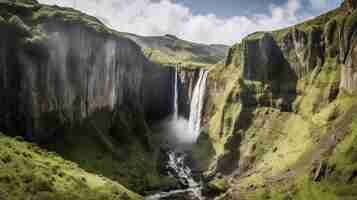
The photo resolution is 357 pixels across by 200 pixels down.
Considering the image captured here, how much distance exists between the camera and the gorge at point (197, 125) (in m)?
87.7

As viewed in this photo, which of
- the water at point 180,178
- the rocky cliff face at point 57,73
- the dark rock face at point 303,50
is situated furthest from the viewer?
the dark rock face at point 303,50

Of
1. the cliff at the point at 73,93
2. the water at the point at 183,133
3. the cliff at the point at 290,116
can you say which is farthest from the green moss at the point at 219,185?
the cliff at the point at 73,93

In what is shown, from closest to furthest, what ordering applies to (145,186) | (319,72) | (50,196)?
1. (50,196)
2. (145,186)
3. (319,72)

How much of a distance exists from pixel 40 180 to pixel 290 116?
85.2 metres

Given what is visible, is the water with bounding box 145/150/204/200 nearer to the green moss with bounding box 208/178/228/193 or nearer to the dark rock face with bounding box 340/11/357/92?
the green moss with bounding box 208/178/228/193

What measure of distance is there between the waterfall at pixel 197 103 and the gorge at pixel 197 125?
239 cm

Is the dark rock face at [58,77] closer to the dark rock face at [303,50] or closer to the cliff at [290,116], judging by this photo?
the cliff at [290,116]

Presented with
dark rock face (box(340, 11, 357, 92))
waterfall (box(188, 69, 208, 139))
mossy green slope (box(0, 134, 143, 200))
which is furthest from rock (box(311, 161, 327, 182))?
waterfall (box(188, 69, 208, 139))

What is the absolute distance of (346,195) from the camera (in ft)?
264

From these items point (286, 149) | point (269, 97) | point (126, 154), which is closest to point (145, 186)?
point (126, 154)

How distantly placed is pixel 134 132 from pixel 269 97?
51.0m

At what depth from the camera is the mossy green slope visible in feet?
178

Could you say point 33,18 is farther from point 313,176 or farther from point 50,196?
point 313,176

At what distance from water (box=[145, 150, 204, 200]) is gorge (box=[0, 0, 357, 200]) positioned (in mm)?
567
